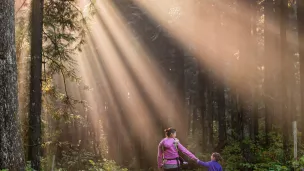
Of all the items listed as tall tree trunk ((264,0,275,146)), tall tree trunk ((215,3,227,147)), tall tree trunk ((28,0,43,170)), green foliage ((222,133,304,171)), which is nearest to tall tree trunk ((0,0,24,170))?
tall tree trunk ((28,0,43,170))

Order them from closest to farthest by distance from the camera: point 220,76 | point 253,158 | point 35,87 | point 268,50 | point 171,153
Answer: point 171,153 → point 35,87 → point 253,158 → point 268,50 → point 220,76

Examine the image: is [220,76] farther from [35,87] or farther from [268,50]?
[35,87]

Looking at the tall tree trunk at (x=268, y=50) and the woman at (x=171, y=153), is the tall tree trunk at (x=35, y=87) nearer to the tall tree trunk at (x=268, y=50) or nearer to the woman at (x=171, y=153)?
the woman at (x=171, y=153)

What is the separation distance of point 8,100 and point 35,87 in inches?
163

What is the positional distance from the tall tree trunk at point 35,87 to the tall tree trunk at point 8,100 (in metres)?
3.73

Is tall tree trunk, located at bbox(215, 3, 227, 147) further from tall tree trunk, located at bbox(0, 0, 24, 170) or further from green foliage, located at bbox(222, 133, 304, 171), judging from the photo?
tall tree trunk, located at bbox(0, 0, 24, 170)

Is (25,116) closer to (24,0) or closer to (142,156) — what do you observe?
(24,0)

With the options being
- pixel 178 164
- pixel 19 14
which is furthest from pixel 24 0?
pixel 178 164

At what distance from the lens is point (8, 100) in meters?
7.54

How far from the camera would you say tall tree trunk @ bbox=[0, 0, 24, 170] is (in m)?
7.44

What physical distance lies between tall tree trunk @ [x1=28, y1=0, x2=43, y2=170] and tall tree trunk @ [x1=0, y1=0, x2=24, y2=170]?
373 centimetres

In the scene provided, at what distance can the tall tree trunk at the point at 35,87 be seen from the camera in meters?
11.3

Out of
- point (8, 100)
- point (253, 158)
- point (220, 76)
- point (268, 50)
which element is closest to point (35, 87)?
point (8, 100)

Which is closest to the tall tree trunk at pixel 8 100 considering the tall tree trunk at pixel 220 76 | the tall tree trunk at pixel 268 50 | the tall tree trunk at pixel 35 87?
the tall tree trunk at pixel 35 87
